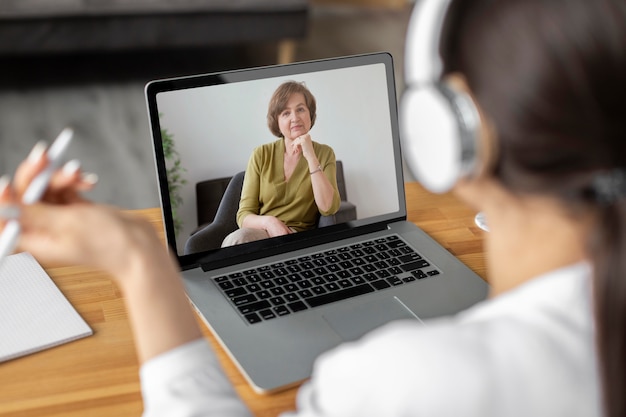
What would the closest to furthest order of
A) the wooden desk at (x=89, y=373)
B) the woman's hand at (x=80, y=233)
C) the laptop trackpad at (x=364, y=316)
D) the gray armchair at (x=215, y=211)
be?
1. the woman's hand at (x=80, y=233)
2. the wooden desk at (x=89, y=373)
3. the laptop trackpad at (x=364, y=316)
4. the gray armchair at (x=215, y=211)

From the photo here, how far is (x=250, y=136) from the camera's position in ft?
3.59

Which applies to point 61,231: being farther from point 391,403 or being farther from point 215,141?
point 215,141

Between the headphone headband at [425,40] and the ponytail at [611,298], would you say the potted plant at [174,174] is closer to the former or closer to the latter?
the headphone headband at [425,40]

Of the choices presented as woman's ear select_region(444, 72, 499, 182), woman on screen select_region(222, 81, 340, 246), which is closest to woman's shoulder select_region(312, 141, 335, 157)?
woman on screen select_region(222, 81, 340, 246)

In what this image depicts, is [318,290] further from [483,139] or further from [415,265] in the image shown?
[483,139]

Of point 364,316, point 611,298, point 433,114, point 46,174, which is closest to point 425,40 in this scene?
point 433,114

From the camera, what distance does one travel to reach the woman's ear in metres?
0.57

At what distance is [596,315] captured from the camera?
0.55m

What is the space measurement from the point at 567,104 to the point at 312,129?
632 millimetres

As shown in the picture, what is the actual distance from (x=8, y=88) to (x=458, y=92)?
3.07 meters

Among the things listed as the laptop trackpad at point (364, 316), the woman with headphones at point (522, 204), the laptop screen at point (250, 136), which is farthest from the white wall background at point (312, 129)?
the woman with headphones at point (522, 204)

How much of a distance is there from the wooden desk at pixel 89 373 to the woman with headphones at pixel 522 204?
27 centimetres

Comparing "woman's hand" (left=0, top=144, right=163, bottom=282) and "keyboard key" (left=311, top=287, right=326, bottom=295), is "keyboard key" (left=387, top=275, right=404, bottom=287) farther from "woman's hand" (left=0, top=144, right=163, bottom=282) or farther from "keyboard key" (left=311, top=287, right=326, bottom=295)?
"woman's hand" (left=0, top=144, right=163, bottom=282)

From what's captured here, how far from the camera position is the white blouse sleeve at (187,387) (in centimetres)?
67
